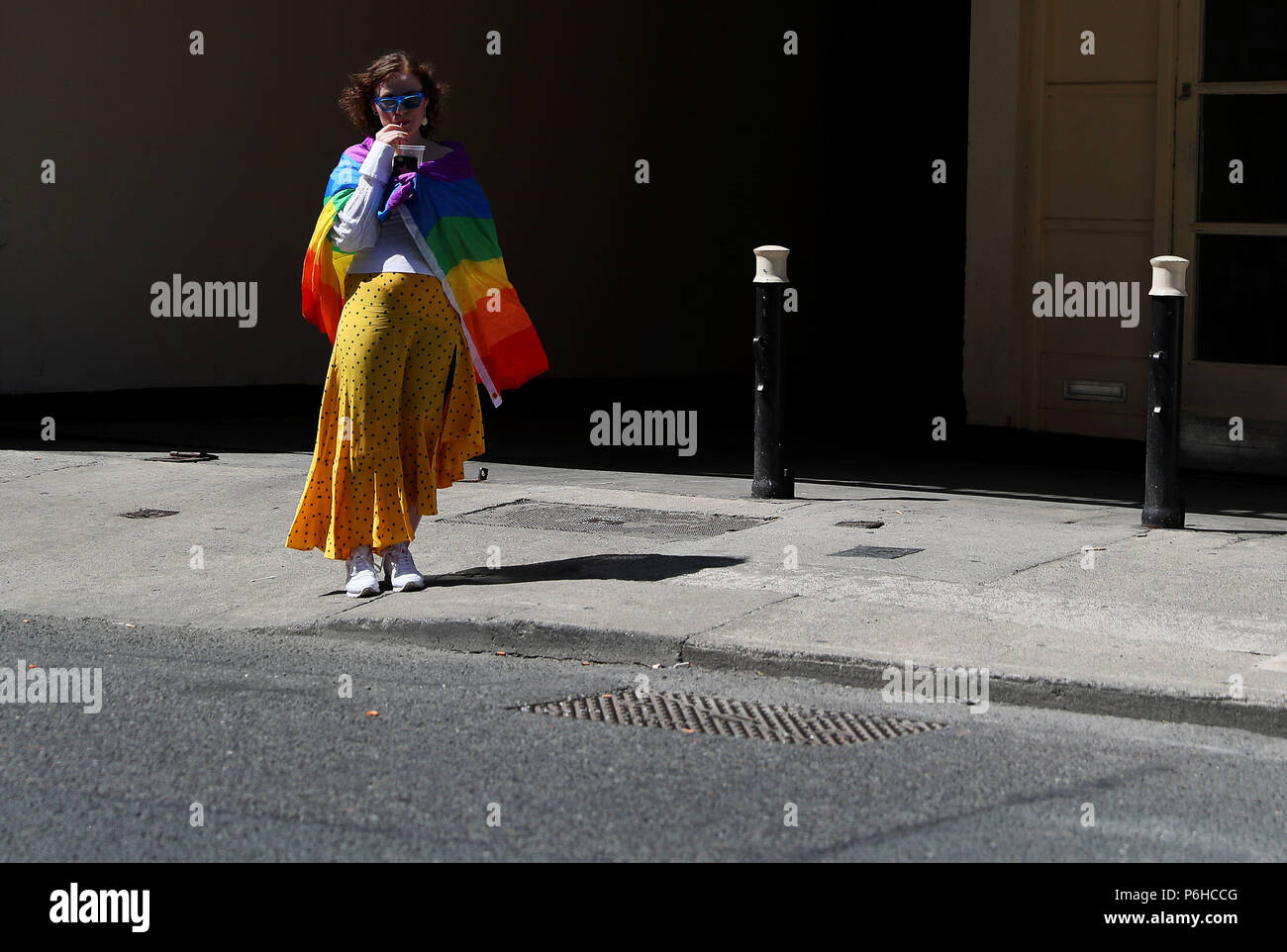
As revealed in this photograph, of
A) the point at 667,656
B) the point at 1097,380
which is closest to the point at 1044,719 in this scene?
the point at 667,656

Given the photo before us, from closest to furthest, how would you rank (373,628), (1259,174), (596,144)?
(373,628) → (1259,174) → (596,144)

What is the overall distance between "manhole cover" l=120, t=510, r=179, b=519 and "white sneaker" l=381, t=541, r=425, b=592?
229 cm

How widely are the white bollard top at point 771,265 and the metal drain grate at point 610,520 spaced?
1190 millimetres

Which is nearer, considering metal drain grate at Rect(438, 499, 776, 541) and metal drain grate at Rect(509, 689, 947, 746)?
metal drain grate at Rect(509, 689, 947, 746)

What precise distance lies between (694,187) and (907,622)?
10774 mm

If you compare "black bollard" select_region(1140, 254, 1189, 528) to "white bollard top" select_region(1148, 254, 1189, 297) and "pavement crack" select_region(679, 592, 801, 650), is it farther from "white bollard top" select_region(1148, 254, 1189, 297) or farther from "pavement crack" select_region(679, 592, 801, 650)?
A: "pavement crack" select_region(679, 592, 801, 650)

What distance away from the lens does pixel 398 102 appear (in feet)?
23.2

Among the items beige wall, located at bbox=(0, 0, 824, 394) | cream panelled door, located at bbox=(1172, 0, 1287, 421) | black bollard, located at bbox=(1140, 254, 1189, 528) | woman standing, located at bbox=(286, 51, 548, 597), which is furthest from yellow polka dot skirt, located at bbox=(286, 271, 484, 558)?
beige wall, located at bbox=(0, 0, 824, 394)

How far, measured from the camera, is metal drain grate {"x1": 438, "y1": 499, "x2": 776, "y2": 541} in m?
8.62

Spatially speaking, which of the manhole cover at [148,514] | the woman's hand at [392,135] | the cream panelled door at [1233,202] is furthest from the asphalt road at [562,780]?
the cream panelled door at [1233,202]

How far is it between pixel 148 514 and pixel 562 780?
4.92m

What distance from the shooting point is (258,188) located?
14.1 metres

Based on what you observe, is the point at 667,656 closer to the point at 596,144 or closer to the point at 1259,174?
the point at 1259,174

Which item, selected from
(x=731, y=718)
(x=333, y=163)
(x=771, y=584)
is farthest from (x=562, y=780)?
(x=333, y=163)
